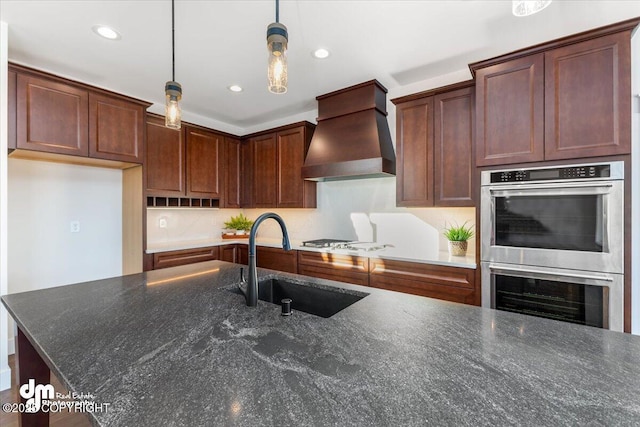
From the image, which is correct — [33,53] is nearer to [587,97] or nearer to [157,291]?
[157,291]

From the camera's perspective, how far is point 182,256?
10.9ft

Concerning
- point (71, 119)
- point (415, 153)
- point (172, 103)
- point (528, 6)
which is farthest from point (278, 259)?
point (528, 6)

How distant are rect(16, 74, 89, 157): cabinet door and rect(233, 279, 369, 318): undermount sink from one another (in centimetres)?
228

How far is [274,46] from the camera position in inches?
46.3

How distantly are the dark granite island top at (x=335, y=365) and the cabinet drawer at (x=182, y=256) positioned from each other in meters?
1.99

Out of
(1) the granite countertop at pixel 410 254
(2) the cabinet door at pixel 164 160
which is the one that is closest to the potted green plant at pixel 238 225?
(1) the granite countertop at pixel 410 254

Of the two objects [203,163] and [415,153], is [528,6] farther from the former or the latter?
[203,163]

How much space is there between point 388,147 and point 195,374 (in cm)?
274

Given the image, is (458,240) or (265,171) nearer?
(458,240)

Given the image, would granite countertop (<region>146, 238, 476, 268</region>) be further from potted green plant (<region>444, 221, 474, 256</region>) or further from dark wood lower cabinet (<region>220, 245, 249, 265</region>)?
dark wood lower cabinet (<region>220, 245, 249, 265</region>)

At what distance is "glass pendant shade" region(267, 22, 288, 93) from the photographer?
1.17 meters

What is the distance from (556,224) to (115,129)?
3.82m

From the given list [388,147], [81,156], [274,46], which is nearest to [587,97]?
[388,147]

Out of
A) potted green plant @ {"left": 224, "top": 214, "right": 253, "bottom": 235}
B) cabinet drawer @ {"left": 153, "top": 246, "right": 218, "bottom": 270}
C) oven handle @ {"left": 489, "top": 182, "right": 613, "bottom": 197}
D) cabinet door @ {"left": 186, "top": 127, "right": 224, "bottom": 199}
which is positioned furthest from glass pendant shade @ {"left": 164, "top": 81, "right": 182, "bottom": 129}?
potted green plant @ {"left": 224, "top": 214, "right": 253, "bottom": 235}
